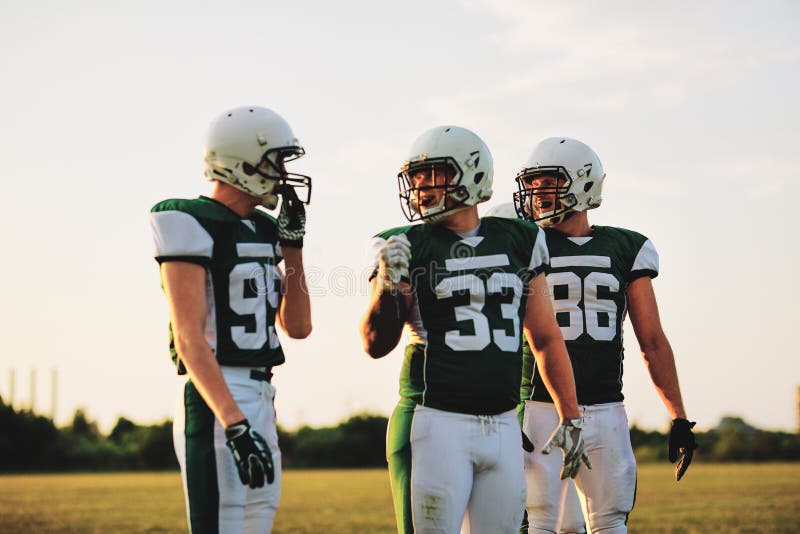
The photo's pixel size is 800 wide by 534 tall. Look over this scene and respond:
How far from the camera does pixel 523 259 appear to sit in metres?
4.67

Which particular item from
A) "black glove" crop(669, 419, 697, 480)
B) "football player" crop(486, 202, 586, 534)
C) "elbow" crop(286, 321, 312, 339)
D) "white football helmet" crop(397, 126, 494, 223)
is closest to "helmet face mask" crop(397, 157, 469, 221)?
"white football helmet" crop(397, 126, 494, 223)

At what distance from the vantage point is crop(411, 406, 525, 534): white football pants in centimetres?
423

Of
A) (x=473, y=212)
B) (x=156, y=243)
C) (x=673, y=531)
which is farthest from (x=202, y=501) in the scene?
(x=673, y=531)

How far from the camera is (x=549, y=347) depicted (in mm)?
4848

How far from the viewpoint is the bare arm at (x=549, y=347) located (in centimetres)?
477

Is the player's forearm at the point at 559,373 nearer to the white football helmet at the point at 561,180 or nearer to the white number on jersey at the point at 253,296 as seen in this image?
the white football helmet at the point at 561,180

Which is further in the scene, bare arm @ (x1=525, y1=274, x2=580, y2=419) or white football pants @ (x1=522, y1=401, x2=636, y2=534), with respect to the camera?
white football pants @ (x1=522, y1=401, x2=636, y2=534)

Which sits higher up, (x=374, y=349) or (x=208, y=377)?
(x=374, y=349)

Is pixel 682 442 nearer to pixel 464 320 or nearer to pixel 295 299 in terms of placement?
pixel 464 320

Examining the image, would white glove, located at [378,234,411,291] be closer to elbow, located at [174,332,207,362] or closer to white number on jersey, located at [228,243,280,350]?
white number on jersey, located at [228,243,280,350]

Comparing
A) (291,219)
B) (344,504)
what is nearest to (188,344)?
(291,219)

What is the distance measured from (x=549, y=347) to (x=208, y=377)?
185 centimetres

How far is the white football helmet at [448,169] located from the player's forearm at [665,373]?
1.86 m

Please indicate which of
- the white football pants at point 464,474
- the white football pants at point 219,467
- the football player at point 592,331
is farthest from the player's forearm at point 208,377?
the football player at point 592,331
